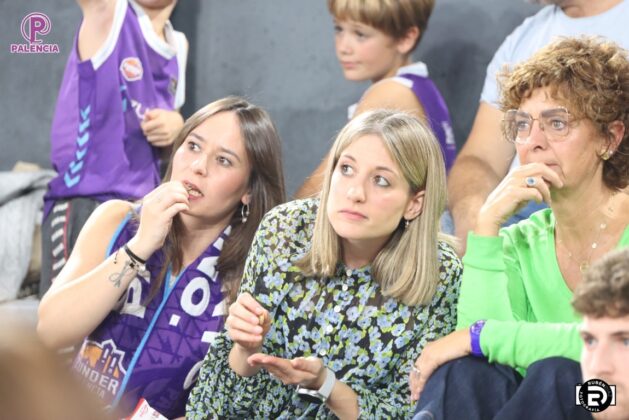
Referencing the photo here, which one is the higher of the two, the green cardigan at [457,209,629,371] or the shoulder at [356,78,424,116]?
the shoulder at [356,78,424,116]

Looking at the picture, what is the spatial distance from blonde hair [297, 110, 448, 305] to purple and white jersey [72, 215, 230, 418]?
1.16ft

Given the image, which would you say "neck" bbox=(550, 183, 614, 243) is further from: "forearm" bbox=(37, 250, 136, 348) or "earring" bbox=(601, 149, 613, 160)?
"forearm" bbox=(37, 250, 136, 348)

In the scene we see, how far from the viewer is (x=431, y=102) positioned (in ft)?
9.65

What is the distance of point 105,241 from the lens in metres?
2.14

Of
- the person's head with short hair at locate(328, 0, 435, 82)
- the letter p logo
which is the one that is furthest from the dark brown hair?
the letter p logo

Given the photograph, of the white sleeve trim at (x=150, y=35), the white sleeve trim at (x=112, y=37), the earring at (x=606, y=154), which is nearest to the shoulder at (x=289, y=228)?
the earring at (x=606, y=154)

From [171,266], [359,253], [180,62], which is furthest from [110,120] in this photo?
[359,253]

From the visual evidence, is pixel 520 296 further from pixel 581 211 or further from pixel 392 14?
pixel 392 14

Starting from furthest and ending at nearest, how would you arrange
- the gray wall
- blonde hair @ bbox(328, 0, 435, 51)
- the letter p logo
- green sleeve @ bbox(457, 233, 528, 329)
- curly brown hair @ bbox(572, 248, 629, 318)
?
the letter p logo < the gray wall < blonde hair @ bbox(328, 0, 435, 51) < green sleeve @ bbox(457, 233, 528, 329) < curly brown hair @ bbox(572, 248, 629, 318)

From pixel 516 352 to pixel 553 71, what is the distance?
0.54 m

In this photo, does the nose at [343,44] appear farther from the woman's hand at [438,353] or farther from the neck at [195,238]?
the woman's hand at [438,353]

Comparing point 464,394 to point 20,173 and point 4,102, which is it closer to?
point 20,173

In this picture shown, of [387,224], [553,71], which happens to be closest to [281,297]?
[387,224]

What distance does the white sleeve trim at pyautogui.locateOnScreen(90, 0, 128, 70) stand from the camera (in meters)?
2.86
